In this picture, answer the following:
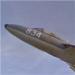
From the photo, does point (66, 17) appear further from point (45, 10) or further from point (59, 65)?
point (59, 65)

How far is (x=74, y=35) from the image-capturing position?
169cm

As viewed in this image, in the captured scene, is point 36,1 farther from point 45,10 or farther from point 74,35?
point 74,35

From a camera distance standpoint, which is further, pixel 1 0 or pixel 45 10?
pixel 45 10

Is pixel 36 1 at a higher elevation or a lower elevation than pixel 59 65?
higher

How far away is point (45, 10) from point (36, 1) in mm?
104

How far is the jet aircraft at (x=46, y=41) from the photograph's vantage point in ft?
5.35

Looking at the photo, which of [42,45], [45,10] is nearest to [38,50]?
[42,45]

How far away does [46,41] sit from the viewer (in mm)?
1657

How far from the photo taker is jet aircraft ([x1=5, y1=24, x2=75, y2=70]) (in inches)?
64.2

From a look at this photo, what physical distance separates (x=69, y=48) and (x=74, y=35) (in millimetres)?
116

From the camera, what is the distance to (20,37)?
1.74 metres

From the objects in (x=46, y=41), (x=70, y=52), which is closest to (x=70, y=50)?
(x=70, y=52)

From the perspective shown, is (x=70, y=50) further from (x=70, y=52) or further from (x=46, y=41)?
(x=46, y=41)

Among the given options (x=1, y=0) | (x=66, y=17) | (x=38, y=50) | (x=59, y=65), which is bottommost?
(x=59, y=65)
